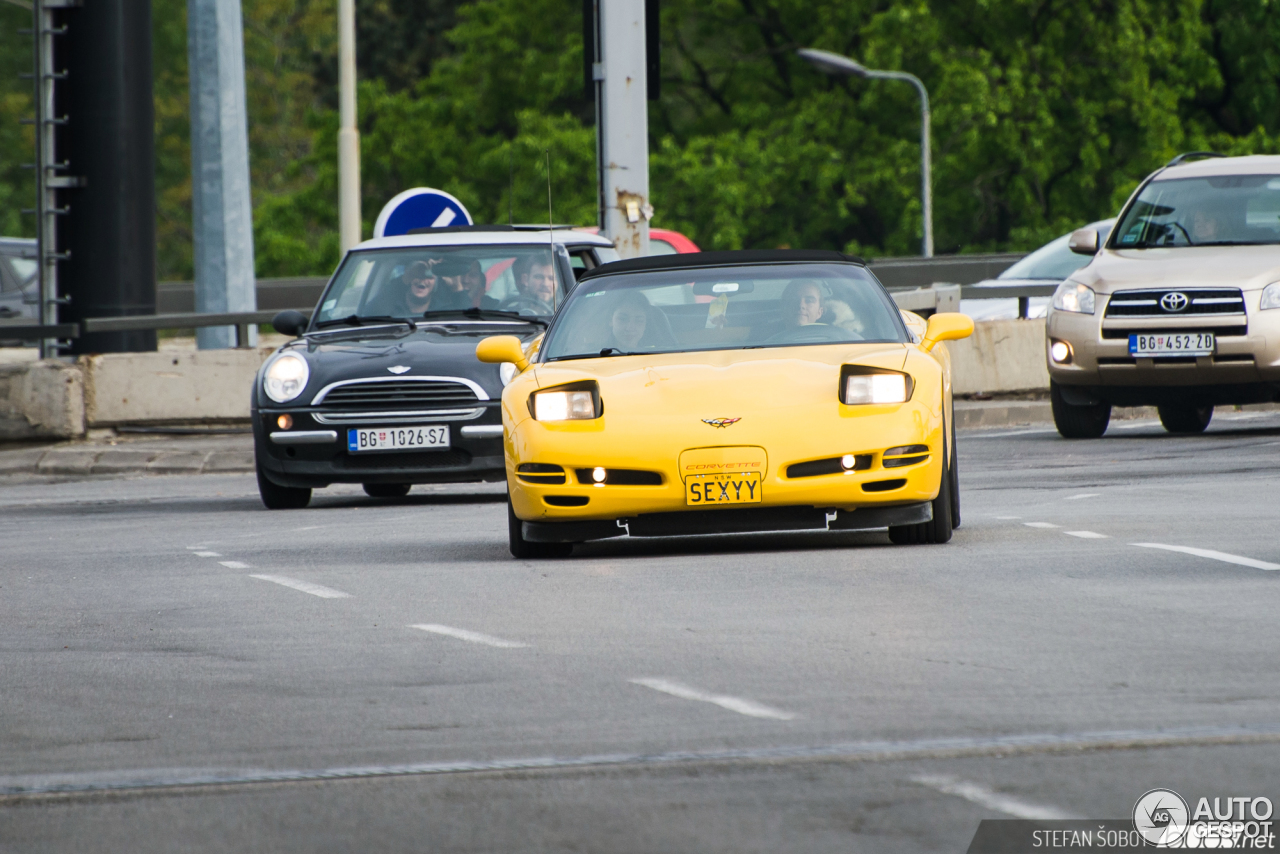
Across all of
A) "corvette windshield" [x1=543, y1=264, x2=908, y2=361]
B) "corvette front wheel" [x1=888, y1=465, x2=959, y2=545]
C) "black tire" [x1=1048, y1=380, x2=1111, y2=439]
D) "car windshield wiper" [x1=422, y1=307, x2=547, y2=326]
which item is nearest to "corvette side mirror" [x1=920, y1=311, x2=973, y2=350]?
"corvette windshield" [x1=543, y1=264, x2=908, y2=361]

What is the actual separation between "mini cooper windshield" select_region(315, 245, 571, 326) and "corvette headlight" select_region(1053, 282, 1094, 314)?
407 centimetres

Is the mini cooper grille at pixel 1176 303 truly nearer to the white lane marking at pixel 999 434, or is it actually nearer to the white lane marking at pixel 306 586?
the white lane marking at pixel 999 434

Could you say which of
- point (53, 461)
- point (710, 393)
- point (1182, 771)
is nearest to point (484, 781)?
point (1182, 771)

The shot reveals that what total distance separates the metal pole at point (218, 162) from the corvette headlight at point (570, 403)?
11570 mm

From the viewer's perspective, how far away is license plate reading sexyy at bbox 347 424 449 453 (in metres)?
13.2

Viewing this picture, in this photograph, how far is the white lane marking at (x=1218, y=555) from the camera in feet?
28.1

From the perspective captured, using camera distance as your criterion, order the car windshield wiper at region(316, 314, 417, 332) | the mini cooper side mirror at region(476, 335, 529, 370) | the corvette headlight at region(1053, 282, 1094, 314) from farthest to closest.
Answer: the corvette headlight at region(1053, 282, 1094, 314) → the car windshield wiper at region(316, 314, 417, 332) → the mini cooper side mirror at region(476, 335, 529, 370)

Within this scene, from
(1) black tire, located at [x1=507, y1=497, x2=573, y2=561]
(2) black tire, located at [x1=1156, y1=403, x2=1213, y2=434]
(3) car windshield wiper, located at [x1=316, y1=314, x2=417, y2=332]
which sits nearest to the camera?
(1) black tire, located at [x1=507, y1=497, x2=573, y2=561]

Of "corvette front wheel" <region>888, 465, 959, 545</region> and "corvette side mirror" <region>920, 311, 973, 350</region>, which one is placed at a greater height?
"corvette side mirror" <region>920, 311, 973, 350</region>

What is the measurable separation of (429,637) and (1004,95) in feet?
148

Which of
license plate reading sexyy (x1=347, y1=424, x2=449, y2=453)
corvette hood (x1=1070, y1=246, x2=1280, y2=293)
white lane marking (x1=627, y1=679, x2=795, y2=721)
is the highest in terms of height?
corvette hood (x1=1070, y1=246, x2=1280, y2=293)

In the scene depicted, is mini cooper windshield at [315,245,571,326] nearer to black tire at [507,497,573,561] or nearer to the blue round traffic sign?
the blue round traffic sign
